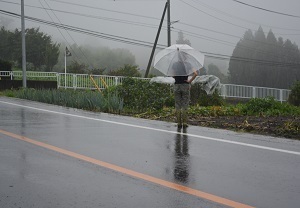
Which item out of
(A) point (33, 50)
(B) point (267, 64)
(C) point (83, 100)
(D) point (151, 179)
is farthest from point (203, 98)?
(B) point (267, 64)

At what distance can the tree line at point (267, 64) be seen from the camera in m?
96.4

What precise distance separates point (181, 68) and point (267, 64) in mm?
90631

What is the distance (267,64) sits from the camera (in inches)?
3846

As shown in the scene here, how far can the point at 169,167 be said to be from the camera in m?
6.13

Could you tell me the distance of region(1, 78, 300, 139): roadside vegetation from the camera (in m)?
12.2

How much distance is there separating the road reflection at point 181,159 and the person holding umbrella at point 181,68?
5.56 ft

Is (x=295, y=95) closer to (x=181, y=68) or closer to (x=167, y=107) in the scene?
(x=167, y=107)

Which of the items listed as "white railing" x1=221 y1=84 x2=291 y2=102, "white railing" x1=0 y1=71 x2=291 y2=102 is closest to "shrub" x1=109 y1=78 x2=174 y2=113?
"white railing" x1=0 y1=71 x2=291 y2=102

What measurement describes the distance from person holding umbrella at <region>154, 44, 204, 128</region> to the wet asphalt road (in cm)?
109

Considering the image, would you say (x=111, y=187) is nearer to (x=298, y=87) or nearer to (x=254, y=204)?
(x=254, y=204)

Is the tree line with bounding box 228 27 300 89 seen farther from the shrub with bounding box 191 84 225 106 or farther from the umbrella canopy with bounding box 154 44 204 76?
the umbrella canopy with bounding box 154 44 204 76

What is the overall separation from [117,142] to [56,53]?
207ft

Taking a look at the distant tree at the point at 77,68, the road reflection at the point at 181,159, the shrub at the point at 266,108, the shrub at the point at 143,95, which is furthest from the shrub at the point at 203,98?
the distant tree at the point at 77,68

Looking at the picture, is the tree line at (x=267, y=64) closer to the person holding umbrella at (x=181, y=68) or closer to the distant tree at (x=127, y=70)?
the distant tree at (x=127, y=70)
